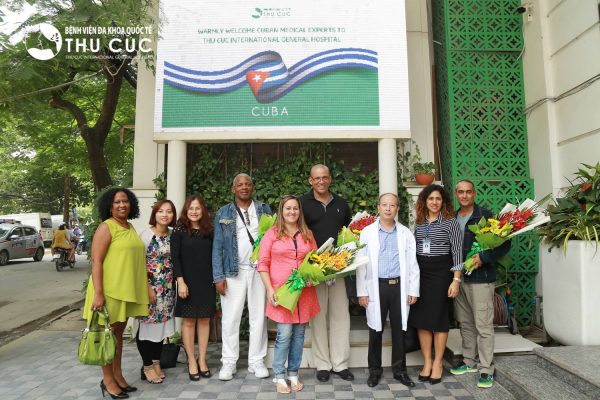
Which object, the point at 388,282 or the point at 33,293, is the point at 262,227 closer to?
the point at 388,282

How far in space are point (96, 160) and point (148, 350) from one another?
5858mm

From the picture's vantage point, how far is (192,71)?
16.9 ft

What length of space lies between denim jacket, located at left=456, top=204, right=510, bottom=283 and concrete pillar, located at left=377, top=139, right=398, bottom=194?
134cm

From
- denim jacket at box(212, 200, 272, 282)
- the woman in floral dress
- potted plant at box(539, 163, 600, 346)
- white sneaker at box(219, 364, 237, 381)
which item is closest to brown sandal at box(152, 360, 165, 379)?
the woman in floral dress

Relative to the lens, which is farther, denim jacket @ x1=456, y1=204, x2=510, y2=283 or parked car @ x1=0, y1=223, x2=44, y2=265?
parked car @ x1=0, y1=223, x2=44, y2=265

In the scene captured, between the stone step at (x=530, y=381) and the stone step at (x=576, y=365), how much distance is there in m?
0.05

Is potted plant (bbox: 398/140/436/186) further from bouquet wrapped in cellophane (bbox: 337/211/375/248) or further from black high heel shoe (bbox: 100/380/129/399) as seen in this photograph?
black high heel shoe (bbox: 100/380/129/399)

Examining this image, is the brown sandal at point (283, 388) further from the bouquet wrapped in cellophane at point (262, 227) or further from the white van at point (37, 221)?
the white van at point (37, 221)

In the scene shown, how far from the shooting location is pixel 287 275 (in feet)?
11.8

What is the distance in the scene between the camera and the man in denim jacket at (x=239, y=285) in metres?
3.94

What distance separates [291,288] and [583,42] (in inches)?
189

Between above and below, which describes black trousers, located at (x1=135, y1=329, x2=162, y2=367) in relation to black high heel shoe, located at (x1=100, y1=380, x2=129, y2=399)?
above

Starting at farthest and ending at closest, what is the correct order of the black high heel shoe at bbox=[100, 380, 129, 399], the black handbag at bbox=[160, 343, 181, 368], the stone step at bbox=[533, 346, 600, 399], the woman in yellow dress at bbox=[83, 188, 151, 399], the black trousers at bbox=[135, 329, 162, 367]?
the black handbag at bbox=[160, 343, 181, 368] → the black trousers at bbox=[135, 329, 162, 367] → the black high heel shoe at bbox=[100, 380, 129, 399] → the woman in yellow dress at bbox=[83, 188, 151, 399] → the stone step at bbox=[533, 346, 600, 399]

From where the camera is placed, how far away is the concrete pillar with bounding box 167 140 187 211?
5156 millimetres
